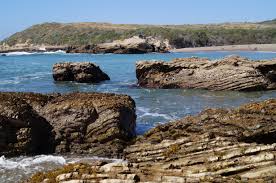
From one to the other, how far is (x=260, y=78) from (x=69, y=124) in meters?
24.0

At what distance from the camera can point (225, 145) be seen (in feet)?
38.9

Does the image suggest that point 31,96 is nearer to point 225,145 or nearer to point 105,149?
point 105,149

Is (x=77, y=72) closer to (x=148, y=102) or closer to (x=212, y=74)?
(x=212, y=74)

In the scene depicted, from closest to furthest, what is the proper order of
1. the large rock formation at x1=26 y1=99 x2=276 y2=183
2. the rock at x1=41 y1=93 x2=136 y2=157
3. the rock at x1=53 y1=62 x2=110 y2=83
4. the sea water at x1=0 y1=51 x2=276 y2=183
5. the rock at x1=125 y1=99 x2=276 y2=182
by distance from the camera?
the large rock formation at x1=26 y1=99 x2=276 y2=183 < the rock at x1=125 y1=99 x2=276 y2=182 < the sea water at x1=0 y1=51 x2=276 y2=183 < the rock at x1=41 y1=93 x2=136 y2=157 < the rock at x1=53 y1=62 x2=110 y2=83

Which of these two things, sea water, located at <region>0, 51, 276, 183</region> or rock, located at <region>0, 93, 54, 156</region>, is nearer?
sea water, located at <region>0, 51, 276, 183</region>

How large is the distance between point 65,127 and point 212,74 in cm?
2342

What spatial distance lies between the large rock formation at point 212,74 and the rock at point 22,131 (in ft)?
75.4

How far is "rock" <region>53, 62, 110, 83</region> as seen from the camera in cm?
4853

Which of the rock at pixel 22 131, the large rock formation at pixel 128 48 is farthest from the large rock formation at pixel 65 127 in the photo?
the large rock formation at pixel 128 48

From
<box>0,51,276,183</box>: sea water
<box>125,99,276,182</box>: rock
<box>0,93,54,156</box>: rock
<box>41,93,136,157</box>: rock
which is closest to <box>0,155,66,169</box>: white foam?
<box>0,51,276,183</box>: sea water

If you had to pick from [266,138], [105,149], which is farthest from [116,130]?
[266,138]

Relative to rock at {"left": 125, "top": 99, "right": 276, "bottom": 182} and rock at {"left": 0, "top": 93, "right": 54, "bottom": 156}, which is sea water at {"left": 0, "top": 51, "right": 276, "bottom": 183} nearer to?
rock at {"left": 0, "top": 93, "right": 54, "bottom": 156}

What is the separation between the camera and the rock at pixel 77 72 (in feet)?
159

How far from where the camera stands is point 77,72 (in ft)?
161
